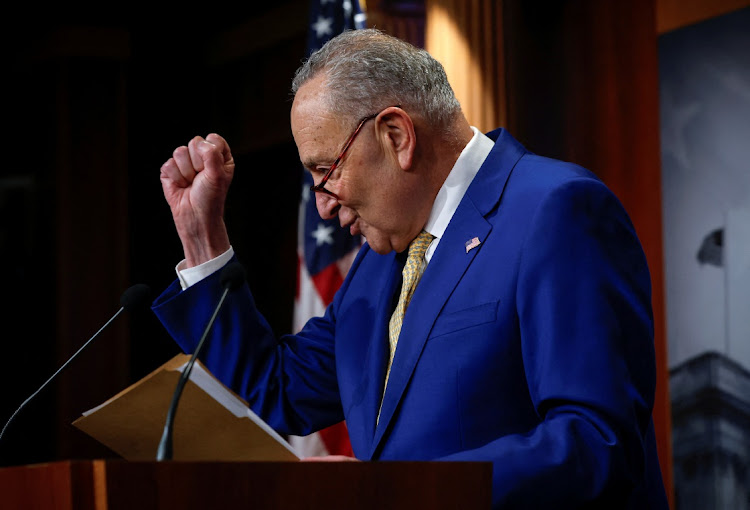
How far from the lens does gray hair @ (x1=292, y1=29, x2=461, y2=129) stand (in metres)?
1.88

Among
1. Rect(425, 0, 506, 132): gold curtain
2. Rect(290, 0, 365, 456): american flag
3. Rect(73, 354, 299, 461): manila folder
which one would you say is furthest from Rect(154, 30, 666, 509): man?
Rect(425, 0, 506, 132): gold curtain

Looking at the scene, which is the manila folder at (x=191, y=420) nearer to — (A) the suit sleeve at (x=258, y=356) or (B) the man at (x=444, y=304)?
(B) the man at (x=444, y=304)

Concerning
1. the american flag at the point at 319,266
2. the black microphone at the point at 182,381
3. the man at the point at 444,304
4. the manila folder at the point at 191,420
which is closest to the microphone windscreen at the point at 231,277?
the black microphone at the point at 182,381

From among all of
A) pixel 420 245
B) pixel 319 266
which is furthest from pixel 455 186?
pixel 319 266

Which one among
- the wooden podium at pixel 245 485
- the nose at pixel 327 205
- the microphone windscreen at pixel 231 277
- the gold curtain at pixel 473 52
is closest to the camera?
the wooden podium at pixel 245 485

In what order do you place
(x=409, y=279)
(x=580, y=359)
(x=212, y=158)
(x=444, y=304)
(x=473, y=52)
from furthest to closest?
1. (x=473, y=52)
2. (x=212, y=158)
3. (x=409, y=279)
4. (x=444, y=304)
5. (x=580, y=359)

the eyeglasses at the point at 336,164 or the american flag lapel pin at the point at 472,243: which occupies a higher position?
Result: the eyeglasses at the point at 336,164

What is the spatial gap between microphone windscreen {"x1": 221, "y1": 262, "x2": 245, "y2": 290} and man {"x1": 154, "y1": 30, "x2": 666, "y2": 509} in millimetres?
318

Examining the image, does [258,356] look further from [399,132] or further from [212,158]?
[399,132]

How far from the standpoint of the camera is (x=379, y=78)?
6.20 feet

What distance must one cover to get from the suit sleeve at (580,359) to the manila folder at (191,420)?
29 centimetres

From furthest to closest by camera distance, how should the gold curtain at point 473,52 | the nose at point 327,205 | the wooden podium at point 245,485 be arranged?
the gold curtain at point 473,52
the nose at point 327,205
the wooden podium at point 245,485

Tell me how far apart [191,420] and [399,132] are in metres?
0.75

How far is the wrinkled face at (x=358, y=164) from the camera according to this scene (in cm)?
189
